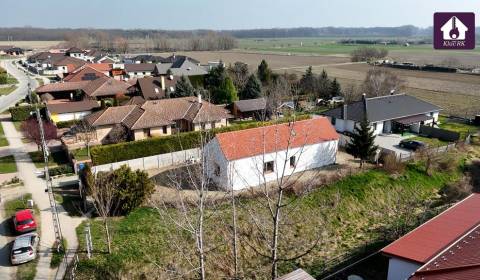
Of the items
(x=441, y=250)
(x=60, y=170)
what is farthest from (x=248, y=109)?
(x=441, y=250)

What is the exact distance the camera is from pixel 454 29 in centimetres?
4297

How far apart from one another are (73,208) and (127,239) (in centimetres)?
593

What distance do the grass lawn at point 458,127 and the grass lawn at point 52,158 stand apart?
40.2m

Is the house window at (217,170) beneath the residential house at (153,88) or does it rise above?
beneath

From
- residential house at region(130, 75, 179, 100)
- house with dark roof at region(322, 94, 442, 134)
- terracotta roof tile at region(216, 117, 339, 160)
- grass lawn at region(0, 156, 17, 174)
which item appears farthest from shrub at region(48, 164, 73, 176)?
house with dark roof at region(322, 94, 442, 134)

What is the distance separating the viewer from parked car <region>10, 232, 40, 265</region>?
19633mm

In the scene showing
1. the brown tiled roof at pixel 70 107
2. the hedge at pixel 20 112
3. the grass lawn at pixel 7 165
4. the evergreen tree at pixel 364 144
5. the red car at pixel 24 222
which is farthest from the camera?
the hedge at pixel 20 112

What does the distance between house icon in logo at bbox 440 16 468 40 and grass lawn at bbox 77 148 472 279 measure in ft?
55.6

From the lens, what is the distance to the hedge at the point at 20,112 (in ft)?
161

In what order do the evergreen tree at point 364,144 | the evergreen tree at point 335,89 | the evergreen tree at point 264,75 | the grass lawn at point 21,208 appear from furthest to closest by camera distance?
the evergreen tree at point 264,75
the evergreen tree at point 335,89
the evergreen tree at point 364,144
the grass lawn at point 21,208

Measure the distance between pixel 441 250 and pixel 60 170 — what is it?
27.5 meters

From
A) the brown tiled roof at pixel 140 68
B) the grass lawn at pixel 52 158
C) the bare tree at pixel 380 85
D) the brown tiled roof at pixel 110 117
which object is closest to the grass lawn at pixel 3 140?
the grass lawn at pixel 52 158

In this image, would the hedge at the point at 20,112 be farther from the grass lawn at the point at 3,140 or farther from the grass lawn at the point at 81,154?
the grass lawn at the point at 81,154

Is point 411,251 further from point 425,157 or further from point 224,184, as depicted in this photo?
point 425,157
